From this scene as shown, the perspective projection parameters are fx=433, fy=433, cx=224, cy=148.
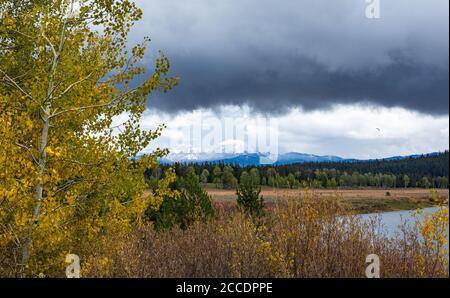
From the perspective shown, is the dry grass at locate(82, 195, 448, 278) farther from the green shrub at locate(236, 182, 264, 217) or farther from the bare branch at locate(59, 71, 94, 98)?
the green shrub at locate(236, 182, 264, 217)

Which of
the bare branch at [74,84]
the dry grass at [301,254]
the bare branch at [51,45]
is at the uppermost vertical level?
the bare branch at [51,45]

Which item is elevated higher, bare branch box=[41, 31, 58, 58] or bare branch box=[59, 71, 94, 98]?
bare branch box=[41, 31, 58, 58]

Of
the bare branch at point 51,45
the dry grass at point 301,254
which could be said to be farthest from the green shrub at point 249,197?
the bare branch at point 51,45

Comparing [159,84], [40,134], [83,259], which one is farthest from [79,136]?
[83,259]

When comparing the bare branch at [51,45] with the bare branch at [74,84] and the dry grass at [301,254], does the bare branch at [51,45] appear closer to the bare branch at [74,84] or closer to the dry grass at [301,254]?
the bare branch at [74,84]

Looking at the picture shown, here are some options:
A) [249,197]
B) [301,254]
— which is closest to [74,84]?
[301,254]

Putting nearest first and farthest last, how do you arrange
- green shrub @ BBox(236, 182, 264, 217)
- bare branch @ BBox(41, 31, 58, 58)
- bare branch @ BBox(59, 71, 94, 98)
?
1. bare branch @ BBox(59, 71, 94, 98)
2. bare branch @ BBox(41, 31, 58, 58)
3. green shrub @ BBox(236, 182, 264, 217)

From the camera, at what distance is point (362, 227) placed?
347 inches

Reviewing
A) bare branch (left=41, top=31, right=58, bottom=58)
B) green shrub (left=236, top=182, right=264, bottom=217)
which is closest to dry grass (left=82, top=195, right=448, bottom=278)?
bare branch (left=41, top=31, right=58, bottom=58)

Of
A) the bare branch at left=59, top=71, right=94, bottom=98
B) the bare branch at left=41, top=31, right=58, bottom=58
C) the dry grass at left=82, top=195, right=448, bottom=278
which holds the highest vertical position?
the bare branch at left=41, top=31, right=58, bottom=58

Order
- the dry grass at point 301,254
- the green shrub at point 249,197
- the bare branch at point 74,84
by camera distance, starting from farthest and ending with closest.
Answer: the green shrub at point 249,197 < the dry grass at point 301,254 < the bare branch at point 74,84

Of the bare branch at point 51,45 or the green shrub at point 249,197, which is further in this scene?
the green shrub at point 249,197

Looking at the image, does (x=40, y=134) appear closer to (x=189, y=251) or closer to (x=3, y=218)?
(x=3, y=218)

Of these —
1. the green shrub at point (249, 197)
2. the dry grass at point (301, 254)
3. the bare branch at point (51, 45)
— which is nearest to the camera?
the dry grass at point (301, 254)
